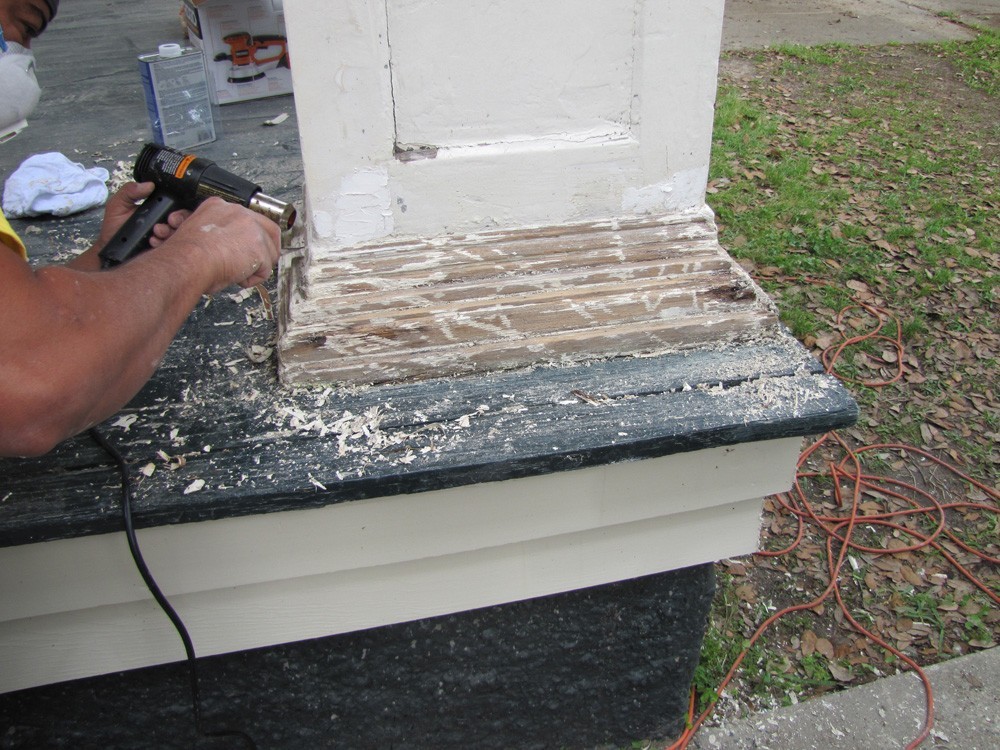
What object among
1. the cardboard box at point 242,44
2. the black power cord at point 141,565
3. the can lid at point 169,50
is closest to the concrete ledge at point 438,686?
the black power cord at point 141,565

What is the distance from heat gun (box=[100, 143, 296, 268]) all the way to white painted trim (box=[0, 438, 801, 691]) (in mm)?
545

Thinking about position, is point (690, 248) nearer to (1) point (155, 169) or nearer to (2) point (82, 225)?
(1) point (155, 169)

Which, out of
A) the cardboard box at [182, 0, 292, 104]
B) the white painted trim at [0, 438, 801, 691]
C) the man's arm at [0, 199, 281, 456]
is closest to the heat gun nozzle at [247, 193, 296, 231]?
the man's arm at [0, 199, 281, 456]

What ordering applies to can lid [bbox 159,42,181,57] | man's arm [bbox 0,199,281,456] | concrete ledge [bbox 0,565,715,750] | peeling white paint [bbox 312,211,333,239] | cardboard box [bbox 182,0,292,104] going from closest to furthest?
1. man's arm [bbox 0,199,281,456]
2. peeling white paint [bbox 312,211,333,239]
3. concrete ledge [bbox 0,565,715,750]
4. can lid [bbox 159,42,181,57]
5. cardboard box [bbox 182,0,292,104]

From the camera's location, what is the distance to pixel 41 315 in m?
0.95

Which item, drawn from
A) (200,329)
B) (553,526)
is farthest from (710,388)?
(200,329)

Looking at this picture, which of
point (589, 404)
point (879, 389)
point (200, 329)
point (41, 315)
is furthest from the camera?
point (879, 389)

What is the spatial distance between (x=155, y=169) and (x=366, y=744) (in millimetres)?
1359

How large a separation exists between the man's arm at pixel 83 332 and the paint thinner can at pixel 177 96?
1530 millimetres

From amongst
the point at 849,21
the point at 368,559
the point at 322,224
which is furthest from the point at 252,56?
the point at 849,21

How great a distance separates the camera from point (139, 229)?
1.52 metres

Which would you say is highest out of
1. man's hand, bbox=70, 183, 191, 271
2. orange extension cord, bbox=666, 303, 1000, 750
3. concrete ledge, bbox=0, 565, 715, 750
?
man's hand, bbox=70, 183, 191, 271

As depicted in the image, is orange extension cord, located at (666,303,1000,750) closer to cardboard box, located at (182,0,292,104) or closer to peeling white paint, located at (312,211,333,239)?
peeling white paint, located at (312,211,333,239)

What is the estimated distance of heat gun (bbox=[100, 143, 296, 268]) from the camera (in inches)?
58.7
